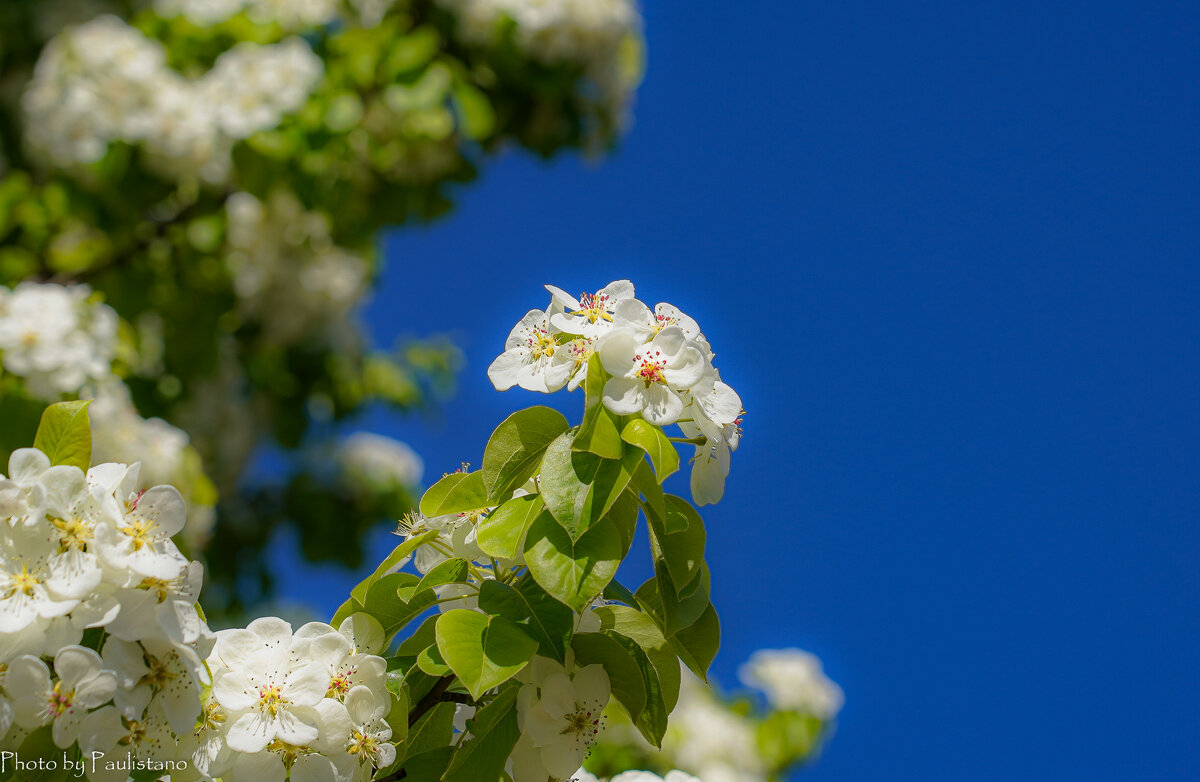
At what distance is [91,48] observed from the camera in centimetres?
346

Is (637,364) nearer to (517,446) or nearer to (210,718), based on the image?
(517,446)

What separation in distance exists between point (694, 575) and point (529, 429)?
19 cm

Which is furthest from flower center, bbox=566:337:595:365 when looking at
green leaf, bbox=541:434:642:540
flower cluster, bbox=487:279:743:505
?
green leaf, bbox=541:434:642:540

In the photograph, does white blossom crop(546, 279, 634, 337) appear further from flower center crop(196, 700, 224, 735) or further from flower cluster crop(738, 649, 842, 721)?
flower cluster crop(738, 649, 842, 721)

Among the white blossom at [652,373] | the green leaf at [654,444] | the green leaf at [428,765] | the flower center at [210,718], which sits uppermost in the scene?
the white blossom at [652,373]

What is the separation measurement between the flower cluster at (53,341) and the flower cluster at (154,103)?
0.91 metres

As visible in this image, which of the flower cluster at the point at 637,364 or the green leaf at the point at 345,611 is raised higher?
the flower cluster at the point at 637,364

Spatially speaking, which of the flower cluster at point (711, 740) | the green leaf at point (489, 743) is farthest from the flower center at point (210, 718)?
the flower cluster at point (711, 740)

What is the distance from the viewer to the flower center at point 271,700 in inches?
32.8

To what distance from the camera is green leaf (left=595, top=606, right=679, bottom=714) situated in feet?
2.94

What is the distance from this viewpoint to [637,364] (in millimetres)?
833

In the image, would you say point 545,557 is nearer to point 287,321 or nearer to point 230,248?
point 230,248

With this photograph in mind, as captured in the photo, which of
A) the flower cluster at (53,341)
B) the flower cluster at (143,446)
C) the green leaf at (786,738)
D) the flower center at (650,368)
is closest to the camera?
the flower center at (650,368)

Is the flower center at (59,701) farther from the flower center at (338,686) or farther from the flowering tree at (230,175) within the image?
the flowering tree at (230,175)
